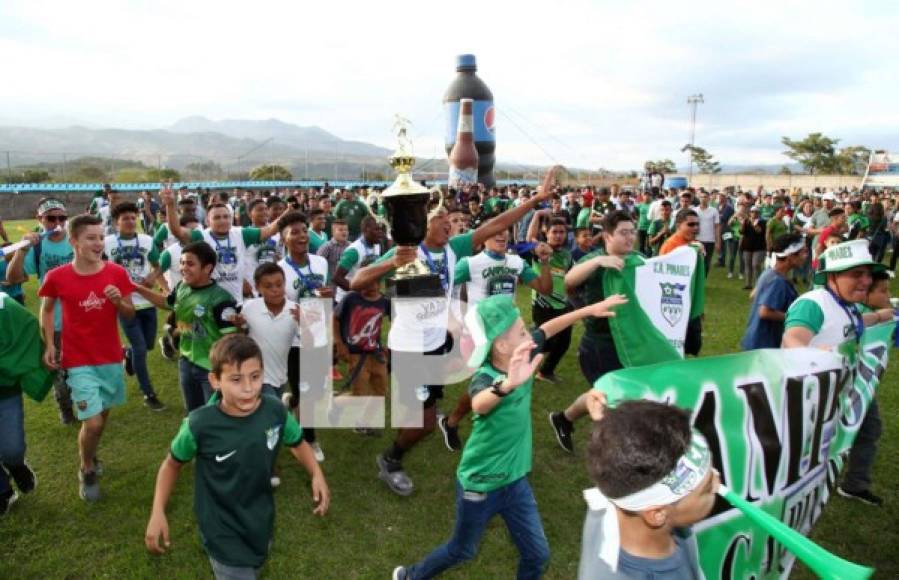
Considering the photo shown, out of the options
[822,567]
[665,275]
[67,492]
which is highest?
[665,275]

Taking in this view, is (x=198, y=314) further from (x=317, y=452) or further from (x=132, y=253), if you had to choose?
(x=132, y=253)

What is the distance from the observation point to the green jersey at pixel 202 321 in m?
4.45

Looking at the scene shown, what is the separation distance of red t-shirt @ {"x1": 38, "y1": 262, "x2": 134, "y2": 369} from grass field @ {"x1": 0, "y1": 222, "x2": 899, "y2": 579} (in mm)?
1122

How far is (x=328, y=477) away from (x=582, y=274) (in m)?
2.72

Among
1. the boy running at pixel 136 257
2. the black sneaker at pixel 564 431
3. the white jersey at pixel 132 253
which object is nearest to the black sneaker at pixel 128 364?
the boy running at pixel 136 257

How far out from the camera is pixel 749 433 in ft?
8.70

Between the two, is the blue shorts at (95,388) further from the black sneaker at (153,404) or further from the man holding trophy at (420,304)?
the man holding trophy at (420,304)

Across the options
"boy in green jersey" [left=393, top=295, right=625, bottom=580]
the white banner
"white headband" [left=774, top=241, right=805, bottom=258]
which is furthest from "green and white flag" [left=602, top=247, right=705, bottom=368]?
"boy in green jersey" [left=393, top=295, right=625, bottom=580]

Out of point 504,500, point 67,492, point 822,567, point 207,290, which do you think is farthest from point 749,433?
point 67,492

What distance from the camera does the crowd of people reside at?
1857mm

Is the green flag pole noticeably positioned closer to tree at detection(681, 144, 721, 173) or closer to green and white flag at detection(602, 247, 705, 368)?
green and white flag at detection(602, 247, 705, 368)

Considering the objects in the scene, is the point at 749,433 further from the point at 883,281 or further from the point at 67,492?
the point at 67,492

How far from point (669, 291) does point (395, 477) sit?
2.76 metres

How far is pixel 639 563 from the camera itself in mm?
1732
